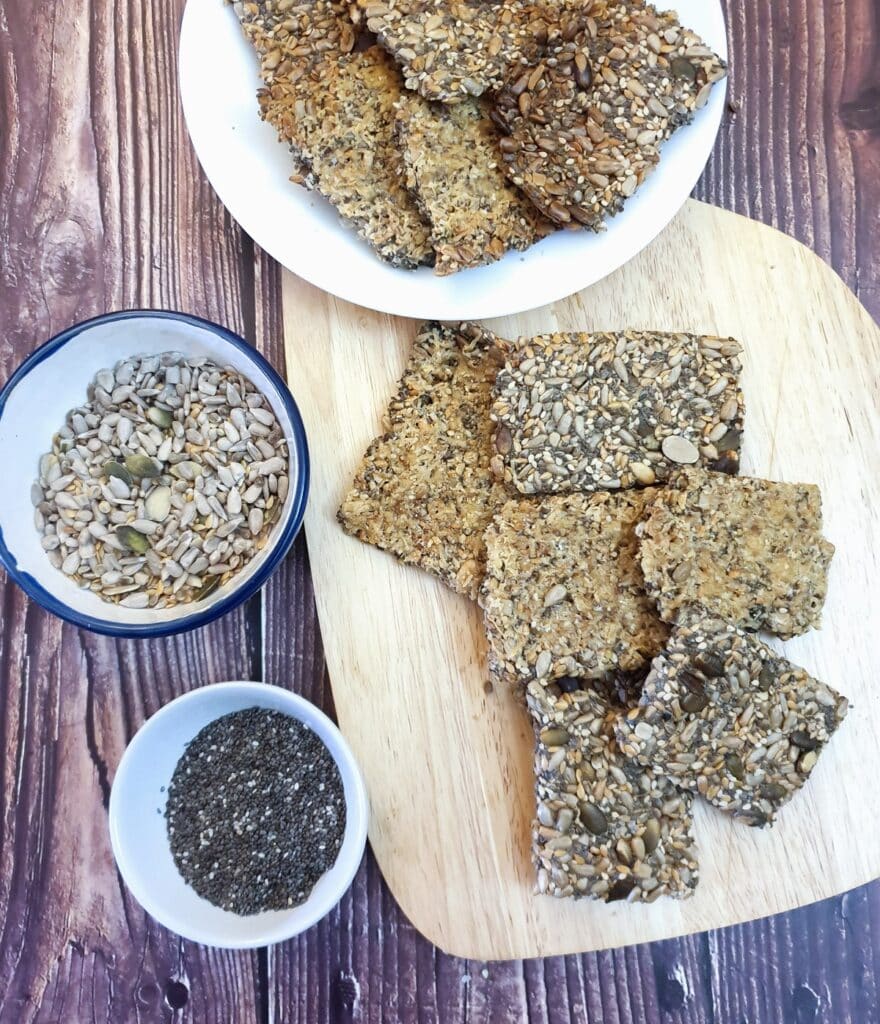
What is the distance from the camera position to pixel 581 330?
7.57 feet

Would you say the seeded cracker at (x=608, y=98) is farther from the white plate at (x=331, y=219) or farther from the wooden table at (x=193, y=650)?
the wooden table at (x=193, y=650)

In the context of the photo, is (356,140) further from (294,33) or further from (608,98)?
(608,98)

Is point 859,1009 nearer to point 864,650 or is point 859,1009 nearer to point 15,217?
point 864,650

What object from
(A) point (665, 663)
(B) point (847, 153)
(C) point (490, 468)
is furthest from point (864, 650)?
(B) point (847, 153)

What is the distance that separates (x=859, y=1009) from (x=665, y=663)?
1163mm

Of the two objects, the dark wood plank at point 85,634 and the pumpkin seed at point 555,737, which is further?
the dark wood plank at point 85,634

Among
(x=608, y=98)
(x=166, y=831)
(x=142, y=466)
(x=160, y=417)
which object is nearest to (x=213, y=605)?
(x=142, y=466)

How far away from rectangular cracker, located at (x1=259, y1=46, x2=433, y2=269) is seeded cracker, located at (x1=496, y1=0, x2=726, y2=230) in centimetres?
29

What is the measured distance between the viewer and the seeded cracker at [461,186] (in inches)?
80.1

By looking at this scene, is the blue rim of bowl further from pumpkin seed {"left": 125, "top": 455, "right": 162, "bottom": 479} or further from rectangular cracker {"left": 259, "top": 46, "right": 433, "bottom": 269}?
rectangular cracker {"left": 259, "top": 46, "right": 433, "bottom": 269}

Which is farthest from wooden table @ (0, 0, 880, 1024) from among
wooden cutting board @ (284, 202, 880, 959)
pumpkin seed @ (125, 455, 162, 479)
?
pumpkin seed @ (125, 455, 162, 479)

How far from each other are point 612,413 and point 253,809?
1293mm

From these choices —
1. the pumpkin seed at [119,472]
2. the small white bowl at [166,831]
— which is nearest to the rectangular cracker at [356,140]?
the pumpkin seed at [119,472]

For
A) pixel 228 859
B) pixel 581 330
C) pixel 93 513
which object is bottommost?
pixel 228 859
